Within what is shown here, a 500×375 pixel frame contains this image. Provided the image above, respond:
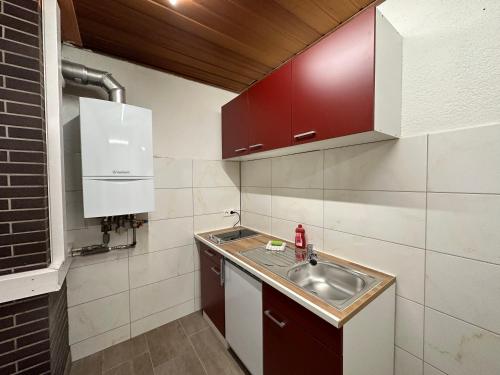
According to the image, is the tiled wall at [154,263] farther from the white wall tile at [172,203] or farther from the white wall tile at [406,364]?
the white wall tile at [406,364]

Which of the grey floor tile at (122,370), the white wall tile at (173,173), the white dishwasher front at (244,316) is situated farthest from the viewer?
the white wall tile at (173,173)

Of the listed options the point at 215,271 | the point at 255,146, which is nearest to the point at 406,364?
the point at 215,271

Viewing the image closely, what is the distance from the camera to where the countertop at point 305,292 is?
769 millimetres

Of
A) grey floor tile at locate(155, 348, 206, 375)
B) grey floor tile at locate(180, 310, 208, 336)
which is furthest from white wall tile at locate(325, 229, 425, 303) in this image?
grey floor tile at locate(180, 310, 208, 336)

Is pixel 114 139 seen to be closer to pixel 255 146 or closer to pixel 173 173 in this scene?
pixel 173 173

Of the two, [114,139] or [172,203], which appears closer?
[114,139]

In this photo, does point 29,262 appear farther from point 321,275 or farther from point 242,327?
point 321,275

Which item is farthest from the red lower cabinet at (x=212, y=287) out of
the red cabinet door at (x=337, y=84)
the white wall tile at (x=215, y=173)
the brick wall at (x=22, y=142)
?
the red cabinet door at (x=337, y=84)

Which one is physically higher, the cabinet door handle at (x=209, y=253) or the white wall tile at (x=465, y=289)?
the white wall tile at (x=465, y=289)

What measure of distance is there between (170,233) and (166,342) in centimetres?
86

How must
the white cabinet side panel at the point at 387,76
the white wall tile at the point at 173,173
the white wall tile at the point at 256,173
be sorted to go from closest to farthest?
the white cabinet side panel at the point at 387,76 < the white wall tile at the point at 173,173 < the white wall tile at the point at 256,173

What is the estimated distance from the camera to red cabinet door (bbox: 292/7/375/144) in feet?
2.82

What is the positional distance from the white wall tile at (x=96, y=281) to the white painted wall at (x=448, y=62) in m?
2.13

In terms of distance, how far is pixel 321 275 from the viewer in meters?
1.24
